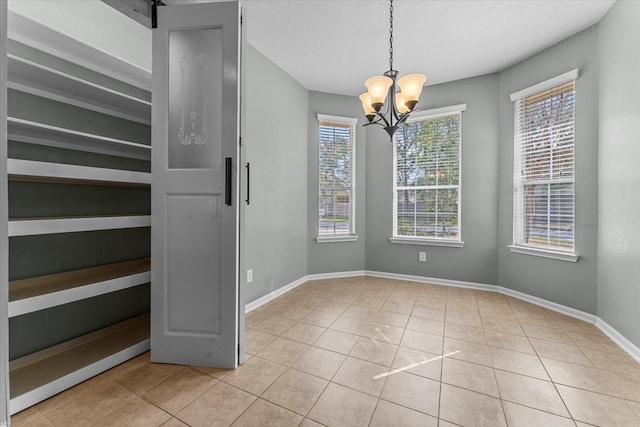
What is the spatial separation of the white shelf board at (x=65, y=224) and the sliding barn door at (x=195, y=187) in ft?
0.65

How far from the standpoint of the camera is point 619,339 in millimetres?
2215

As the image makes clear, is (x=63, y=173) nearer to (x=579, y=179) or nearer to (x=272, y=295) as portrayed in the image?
(x=272, y=295)

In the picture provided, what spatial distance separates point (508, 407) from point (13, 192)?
2986 millimetres

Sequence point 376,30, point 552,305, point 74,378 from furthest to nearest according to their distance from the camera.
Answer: point 552,305 < point 376,30 < point 74,378

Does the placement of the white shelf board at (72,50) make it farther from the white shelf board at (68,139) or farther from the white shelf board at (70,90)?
the white shelf board at (68,139)

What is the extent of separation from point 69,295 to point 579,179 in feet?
13.7

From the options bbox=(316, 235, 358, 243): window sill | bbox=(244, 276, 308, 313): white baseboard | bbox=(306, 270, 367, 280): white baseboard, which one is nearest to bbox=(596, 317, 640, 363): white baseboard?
bbox=(306, 270, 367, 280): white baseboard

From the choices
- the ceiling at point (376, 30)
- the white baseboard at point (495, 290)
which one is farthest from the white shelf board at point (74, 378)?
the ceiling at point (376, 30)

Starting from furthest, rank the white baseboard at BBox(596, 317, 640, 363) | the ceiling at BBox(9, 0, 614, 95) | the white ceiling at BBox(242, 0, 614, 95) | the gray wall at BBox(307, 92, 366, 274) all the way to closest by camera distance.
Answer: the gray wall at BBox(307, 92, 366, 274), the white ceiling at BBox(242, 0, 614, 95), the white baseboard at BBox(596, 317, 640, 363), the ceiling at BBox(9, 0, 614, 95)

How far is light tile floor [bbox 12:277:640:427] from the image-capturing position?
1.41 metres

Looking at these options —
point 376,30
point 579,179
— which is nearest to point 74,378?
point 376,30

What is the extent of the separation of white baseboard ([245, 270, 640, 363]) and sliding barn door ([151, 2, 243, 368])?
3.54ft

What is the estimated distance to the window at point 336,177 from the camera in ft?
13.4

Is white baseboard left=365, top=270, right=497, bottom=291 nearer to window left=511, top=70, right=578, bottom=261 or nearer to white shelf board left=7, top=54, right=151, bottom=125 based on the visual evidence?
window left=511, top=70, right=578, bottom=261
